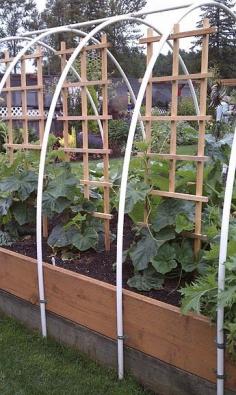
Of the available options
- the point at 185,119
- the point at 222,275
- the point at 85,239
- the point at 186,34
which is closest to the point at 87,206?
the point at 85,239

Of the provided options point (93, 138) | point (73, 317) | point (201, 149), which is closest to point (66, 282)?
point (73, 317)

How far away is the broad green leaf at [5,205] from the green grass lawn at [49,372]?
0.93m

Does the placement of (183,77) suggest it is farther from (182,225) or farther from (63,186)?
(63,186)

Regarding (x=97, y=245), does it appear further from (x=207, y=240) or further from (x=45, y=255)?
(x=207, y=240)

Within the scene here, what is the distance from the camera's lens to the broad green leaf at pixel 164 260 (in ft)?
8.86

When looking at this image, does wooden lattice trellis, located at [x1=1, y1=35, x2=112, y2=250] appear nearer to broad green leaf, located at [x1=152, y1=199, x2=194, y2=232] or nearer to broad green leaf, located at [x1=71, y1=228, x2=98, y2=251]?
broad green leaf, located at [x1=71, y1=228, x2=98, y2=251]

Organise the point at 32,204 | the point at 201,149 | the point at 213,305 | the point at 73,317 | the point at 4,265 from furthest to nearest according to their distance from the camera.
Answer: the point at 32,204, the point at 4,265, the point at 73,317, the point at 201,149, the point at 213,305

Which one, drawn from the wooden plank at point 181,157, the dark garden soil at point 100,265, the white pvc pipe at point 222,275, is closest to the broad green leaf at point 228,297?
the white pvc pipe at point 222,275

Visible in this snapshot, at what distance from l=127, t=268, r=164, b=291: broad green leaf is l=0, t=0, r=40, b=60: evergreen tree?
41.4m

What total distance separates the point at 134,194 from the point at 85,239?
27.0 inches

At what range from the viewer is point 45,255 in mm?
3428

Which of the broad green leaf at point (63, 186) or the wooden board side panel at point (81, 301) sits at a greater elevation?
the broad green leaf at point (63, 186)

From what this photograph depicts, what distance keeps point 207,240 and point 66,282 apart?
0.87 metres

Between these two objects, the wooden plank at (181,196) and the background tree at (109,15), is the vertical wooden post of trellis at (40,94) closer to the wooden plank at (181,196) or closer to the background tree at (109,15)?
the wooden plank at (181,196)
